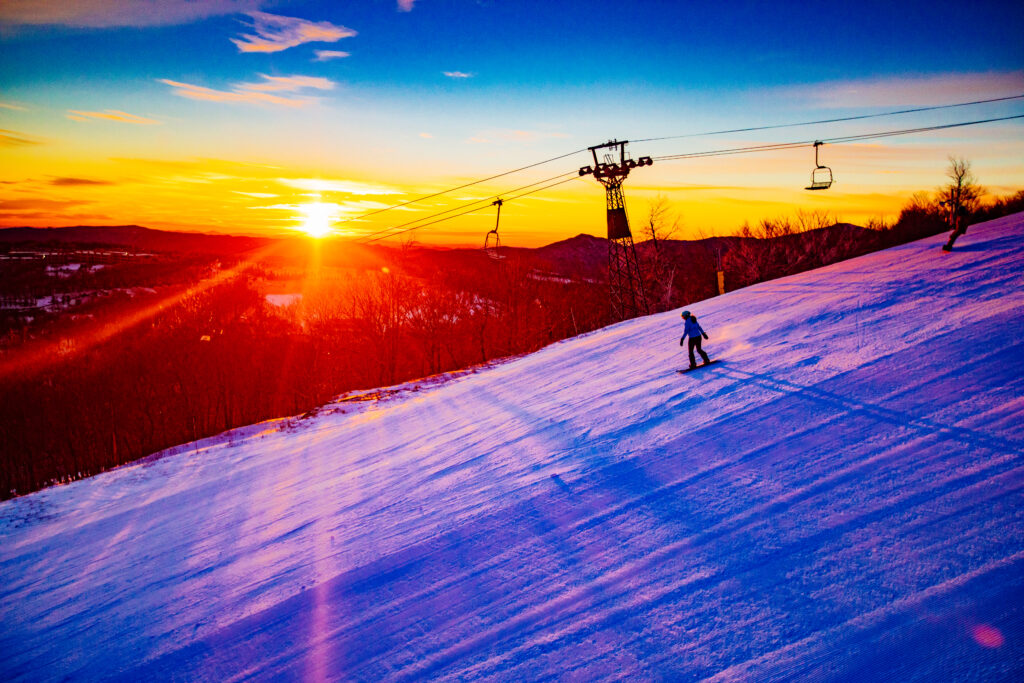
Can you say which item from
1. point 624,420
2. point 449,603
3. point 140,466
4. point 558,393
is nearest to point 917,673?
point 449,603

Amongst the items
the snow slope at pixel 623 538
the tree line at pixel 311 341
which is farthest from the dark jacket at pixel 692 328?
the tree line at pixel 311 341

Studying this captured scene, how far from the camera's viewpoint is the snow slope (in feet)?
15.9

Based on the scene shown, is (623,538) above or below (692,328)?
below

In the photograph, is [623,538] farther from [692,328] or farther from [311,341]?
[311,341]

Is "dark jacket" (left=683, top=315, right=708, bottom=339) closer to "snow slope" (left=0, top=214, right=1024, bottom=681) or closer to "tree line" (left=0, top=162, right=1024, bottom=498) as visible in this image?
"snow slope" (left=0, top=214, right=1024, bottom=681)

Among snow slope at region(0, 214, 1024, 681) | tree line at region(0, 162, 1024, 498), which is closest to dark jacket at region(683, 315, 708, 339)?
snow slope at region(0, 214, 1024, 681)

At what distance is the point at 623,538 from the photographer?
648 centimetres

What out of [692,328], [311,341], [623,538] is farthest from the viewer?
[311,341]

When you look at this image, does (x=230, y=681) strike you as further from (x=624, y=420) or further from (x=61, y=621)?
(x=624, y=420)

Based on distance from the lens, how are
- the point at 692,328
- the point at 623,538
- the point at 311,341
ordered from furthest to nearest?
the point at 311,341 < the point at 692,328 < the point at 623,538

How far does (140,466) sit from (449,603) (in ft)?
45.3

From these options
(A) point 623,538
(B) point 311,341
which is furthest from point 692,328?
(B) point 311,341

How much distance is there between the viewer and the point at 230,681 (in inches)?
214

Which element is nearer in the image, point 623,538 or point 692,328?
point 623,538
